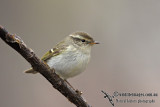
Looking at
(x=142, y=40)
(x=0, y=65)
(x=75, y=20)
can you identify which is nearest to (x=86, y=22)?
(x=75, y=20)

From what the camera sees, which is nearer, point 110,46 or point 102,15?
point 110,46

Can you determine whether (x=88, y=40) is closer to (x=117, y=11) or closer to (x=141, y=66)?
(x=141, y=66)

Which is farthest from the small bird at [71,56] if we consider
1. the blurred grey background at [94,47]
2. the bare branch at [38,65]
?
the blurred grey background at [94,47]

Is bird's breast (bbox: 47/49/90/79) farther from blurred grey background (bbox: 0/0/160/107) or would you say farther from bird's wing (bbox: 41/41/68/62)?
blurred grey background (bbox: 0/0/160/107)

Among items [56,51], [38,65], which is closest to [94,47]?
[56,51]

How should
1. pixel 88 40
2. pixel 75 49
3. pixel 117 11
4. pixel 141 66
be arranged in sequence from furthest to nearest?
pixel 117 11
pixel 141 66
pixel 88 40
pixel 75 49
